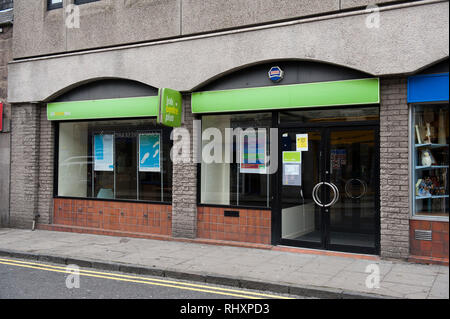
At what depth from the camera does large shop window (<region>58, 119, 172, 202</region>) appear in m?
10.2

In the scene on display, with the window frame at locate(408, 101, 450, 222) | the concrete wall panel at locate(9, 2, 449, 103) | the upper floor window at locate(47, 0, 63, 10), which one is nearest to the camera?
the concrete wall panel at locate(9, 2, 449, 103)

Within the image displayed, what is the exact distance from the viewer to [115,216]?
10.5m

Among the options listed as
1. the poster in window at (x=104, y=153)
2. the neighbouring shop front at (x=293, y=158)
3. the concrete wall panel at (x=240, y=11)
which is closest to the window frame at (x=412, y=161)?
the neighbouring shop front at (x=293, y=158)

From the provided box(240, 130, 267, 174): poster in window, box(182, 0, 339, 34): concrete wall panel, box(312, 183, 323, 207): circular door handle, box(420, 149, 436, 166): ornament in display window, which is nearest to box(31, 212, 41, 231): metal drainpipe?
box(240, 130, 267, 174): poster in window

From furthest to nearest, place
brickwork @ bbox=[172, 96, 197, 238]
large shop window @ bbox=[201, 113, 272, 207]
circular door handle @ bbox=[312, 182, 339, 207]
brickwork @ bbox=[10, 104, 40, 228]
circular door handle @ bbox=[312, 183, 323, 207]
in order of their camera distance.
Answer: brickwork @ bbox=[10, 104, 40, 228] → brickwork @ bbox=[172, 96, 197, 238] → large shop window @ bbox=[201, 113, 272, 207] → circular door handle @ bbox=[312, 183, 323, 207] → circular door handle @ bbox=[312, 182, 339, 207]

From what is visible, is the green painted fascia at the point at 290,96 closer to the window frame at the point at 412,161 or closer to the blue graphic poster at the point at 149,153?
the window frame at the point at 412,161

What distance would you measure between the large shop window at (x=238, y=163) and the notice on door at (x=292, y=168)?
0.39m

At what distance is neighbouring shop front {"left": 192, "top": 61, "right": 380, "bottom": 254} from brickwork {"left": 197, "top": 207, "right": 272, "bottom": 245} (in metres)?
0.02

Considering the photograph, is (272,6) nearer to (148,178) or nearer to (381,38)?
(381,38)

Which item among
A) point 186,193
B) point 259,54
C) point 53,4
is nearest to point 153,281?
point 186,193

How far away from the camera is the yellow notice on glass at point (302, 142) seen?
8620mm

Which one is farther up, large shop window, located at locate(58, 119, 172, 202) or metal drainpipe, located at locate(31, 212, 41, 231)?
large shop window, located at locate(58, 119, 172, 202)

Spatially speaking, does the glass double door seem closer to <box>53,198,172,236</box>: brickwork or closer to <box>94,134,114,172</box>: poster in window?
<box>53,198,172,236</box>: brickwork

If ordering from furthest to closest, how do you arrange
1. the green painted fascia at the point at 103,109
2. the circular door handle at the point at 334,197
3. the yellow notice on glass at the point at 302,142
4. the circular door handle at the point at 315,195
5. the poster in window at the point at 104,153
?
the poster in window at the point at 104,153, the green painted fascia at the point at 103,109, the yellow notice on glass at the point at 302,142, the circular door handle at the point at 315,195, the circular door handle at the point at 334,197
